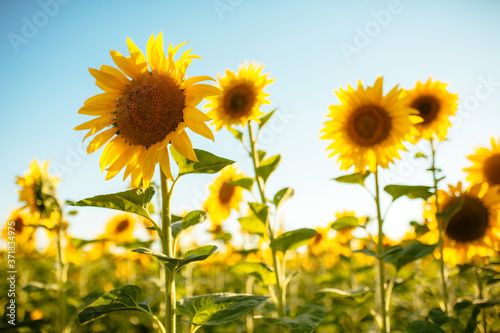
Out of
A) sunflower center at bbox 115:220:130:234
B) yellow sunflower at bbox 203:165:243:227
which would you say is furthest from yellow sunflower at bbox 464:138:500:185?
sunflower center at bbox 115:220:130:234

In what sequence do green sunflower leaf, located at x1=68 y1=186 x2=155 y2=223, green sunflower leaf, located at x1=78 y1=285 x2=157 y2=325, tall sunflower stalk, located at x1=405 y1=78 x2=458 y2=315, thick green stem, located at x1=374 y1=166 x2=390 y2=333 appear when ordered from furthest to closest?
tall sunflower stalk, located at x1=405 y1=78 x2=458 y2=315, thick green stem, located at x1=374 y1=166 x2=390 y2=333, green sunflower leaf, located at x1=68 y1=186 x2=155 y2=223, green sunflower leaf, located at x1=78 y1=285 x2=157 y2=325

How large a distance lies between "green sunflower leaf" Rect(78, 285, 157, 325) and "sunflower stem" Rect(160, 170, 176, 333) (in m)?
0.08

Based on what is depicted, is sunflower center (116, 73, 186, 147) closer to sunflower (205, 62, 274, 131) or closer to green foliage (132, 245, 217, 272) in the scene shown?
green foliage (132, 245, 217, 272)

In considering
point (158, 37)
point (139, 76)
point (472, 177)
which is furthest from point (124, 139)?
point (472, 177)

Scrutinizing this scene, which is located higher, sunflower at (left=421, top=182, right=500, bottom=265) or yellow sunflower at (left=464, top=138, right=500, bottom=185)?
yellow sunflower at (left=464, top=138, right=500, bottom=185)

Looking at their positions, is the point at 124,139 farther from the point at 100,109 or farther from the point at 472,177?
the point at 472,177

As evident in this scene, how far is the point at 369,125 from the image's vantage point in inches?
113

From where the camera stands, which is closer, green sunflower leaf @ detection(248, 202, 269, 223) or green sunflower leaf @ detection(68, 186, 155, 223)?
green sunflower leaf @ detection(68, 186, 155, 223)

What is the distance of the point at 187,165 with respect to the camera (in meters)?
1.68

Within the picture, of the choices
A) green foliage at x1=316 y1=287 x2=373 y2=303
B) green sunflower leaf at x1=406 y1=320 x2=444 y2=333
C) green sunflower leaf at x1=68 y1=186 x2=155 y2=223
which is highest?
green sunflower leaf at x1=68 y1=186 x2=155 y2=223

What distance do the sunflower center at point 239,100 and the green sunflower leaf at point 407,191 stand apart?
1571 mm

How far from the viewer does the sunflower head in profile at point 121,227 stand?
5.47m

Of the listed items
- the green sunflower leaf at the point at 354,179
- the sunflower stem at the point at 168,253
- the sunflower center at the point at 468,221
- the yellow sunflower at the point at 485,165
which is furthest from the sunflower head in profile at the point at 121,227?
the yellow sunflower at the point at 485,165

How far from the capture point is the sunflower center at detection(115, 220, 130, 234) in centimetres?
556
